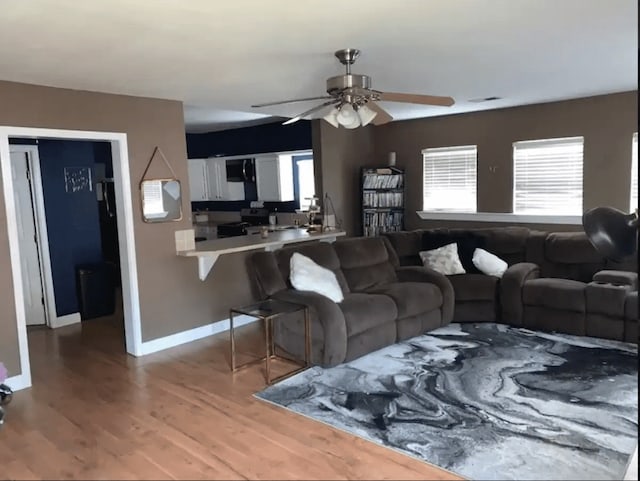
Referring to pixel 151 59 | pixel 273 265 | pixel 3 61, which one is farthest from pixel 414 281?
pixel 3 61

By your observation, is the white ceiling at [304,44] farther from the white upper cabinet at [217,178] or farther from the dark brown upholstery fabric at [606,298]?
the white upper cabinet at [217,178]

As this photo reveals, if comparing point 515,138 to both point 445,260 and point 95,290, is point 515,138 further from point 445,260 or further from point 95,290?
point 95,290

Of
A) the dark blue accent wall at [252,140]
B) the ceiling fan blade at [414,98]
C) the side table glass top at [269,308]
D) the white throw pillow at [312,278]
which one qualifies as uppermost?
the dark blue accent wall at [252,140]

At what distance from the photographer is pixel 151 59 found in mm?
3156

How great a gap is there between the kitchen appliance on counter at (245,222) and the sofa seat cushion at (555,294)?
4.28m

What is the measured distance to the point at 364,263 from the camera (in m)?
4.98

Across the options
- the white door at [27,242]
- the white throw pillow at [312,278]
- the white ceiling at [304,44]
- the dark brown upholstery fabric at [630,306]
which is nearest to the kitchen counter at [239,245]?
the white throw pillow at [312,278]

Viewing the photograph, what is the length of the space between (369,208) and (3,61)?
457 centimetres

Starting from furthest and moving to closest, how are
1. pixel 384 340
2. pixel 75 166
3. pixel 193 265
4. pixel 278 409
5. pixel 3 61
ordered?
pixel 75 166, pixel 193 265, pixel 384 340, pixel 278 409, pixel 3 61

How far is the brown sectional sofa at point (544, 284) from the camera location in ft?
14.4

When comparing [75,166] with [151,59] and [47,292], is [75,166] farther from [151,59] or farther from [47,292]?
[151,59]

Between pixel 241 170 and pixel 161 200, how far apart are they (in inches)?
142

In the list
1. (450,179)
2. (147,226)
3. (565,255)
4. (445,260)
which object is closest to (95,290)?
(147,226)

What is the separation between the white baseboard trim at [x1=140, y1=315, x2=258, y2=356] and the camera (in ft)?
15.0
